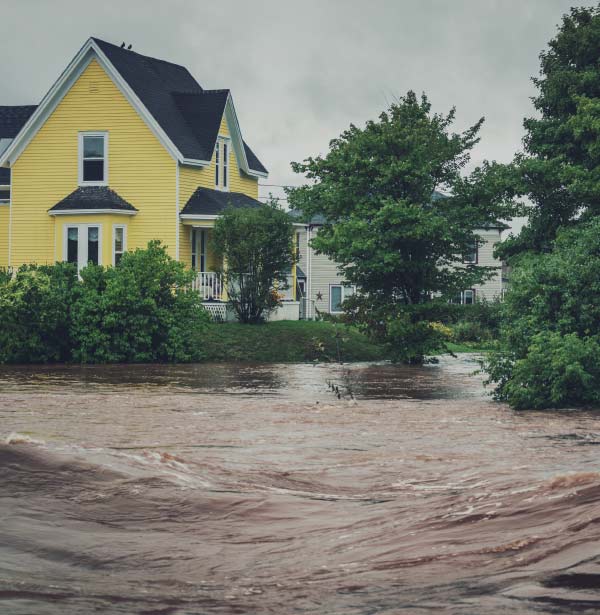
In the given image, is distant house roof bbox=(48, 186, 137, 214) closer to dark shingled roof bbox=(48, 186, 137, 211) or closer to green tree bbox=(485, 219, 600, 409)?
dark shingled roof bbox=(48, 186, 137, 211)

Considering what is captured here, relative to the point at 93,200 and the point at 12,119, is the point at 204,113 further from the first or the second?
the point at 12,119

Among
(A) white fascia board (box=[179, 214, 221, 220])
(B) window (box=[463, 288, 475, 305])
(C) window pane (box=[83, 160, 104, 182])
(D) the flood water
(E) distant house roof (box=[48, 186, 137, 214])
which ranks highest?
(C) window pane (box=[83, 160, 104, 182])

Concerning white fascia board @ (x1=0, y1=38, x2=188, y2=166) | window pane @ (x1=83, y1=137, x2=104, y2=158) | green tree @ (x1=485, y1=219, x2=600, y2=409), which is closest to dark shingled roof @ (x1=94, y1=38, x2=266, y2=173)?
white fascia board @ (x1=0, y1=38, x2=188, y2=166)

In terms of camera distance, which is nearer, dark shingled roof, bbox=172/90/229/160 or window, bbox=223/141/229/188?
dark shingled roof, bbox=172/90/229/160

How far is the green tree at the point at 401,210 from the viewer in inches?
1249

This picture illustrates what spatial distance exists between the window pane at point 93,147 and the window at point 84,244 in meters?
2.73

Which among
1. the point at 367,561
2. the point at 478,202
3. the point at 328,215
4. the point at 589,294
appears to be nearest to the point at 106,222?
the point at 328,215

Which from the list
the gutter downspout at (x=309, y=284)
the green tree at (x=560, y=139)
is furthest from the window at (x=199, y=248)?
the gutter downspout at (x=309, y=284)

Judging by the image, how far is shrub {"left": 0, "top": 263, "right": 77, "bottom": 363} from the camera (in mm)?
32969

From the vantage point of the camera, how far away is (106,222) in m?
40.8

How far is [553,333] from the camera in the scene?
21.9 metres

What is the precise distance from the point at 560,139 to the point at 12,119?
2667cm

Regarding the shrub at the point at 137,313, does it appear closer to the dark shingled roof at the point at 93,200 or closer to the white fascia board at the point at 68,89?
the dark shingled roof at the point at 93,200

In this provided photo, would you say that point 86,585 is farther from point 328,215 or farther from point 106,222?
point 106,222
